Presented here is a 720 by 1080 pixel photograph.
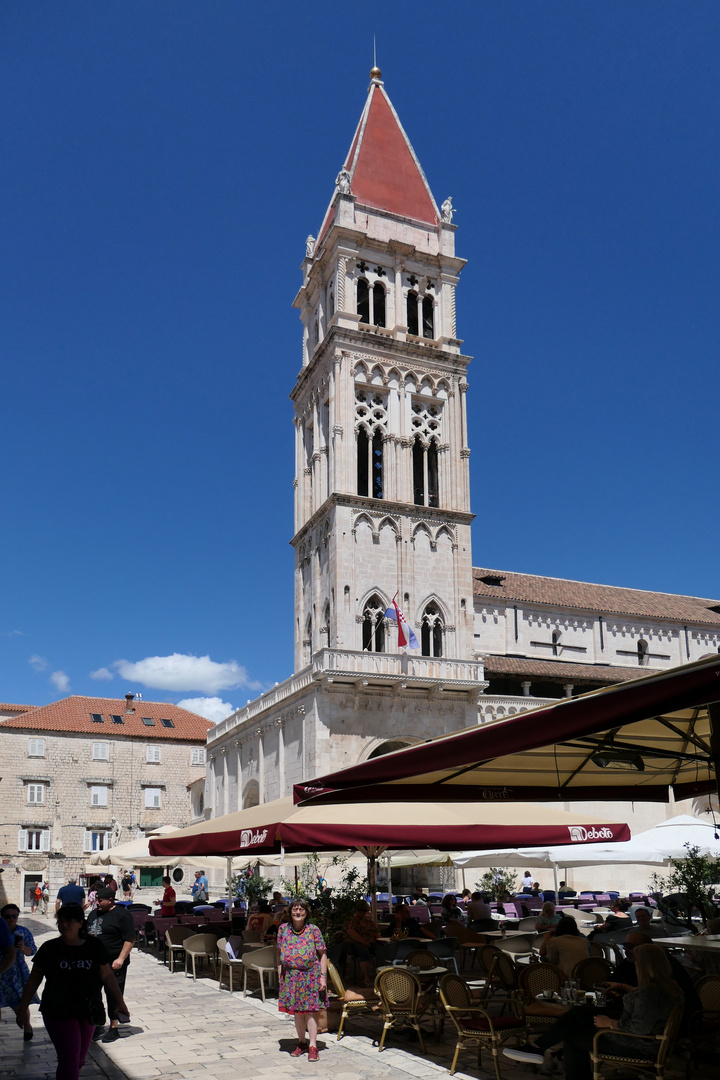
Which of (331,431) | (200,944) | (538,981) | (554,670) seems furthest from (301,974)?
(554,670)

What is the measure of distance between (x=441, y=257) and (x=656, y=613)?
19593mm

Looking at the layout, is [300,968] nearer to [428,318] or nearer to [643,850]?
[643,850]

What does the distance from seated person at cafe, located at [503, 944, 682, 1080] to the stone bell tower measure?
24.2 metres

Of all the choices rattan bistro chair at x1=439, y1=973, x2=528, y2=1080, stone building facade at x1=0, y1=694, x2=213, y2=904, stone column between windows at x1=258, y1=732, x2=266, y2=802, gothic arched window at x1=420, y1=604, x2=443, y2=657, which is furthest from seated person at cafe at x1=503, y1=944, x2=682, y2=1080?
stone building facade at x1=0, y1=694, x2=213, y2=904

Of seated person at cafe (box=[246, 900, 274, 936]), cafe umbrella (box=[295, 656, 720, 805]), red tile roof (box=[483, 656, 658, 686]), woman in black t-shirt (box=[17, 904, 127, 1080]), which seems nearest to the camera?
cafe umbrella (box=[295, 656, 720, 805])

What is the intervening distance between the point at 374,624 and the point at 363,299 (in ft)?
47.5

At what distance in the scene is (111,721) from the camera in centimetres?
5588

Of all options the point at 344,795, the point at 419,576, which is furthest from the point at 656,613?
the point at 344,795

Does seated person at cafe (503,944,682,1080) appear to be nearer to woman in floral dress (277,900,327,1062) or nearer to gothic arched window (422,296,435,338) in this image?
woman in floral dress (277,900,327,1062)

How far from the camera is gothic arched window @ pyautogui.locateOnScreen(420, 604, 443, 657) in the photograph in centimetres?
3475

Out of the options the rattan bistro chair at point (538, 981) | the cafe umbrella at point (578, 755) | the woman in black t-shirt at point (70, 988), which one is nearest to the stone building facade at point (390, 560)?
the cafe umbrella at point (578, 755)

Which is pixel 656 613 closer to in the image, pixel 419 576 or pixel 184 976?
pixel 419 576

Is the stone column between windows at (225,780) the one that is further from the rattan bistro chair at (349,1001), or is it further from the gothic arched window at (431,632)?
the rattan bistro chair at (349,1001)

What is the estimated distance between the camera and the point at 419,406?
124 ft
